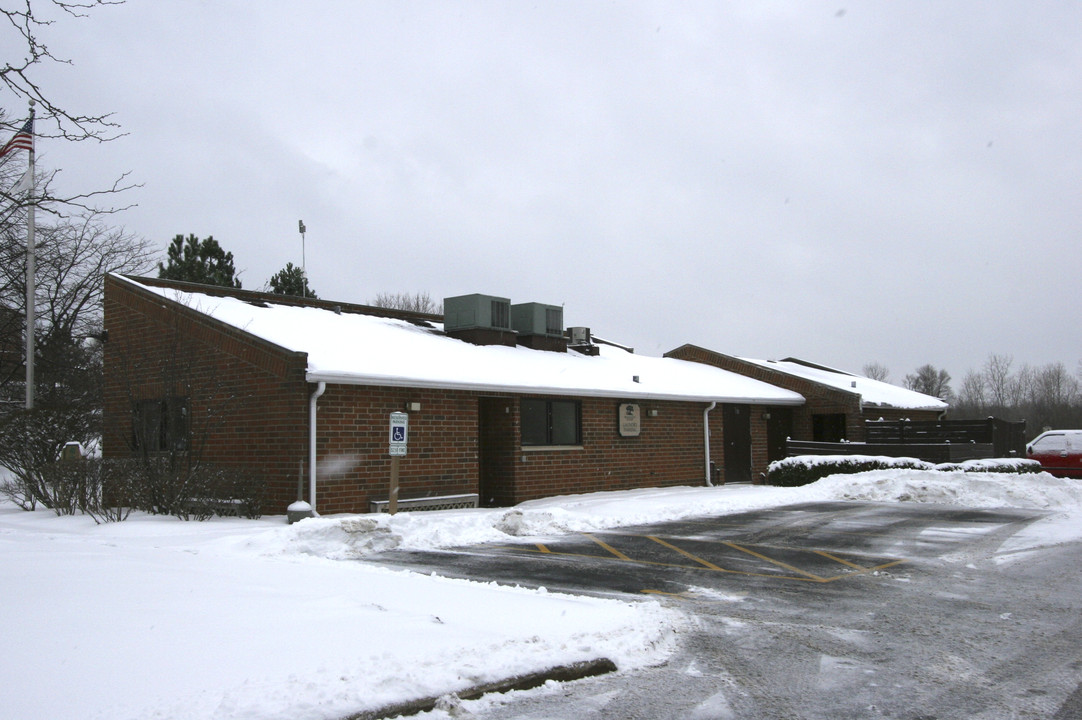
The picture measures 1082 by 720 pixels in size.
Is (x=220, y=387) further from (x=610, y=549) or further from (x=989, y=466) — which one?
(x=989, y=466)

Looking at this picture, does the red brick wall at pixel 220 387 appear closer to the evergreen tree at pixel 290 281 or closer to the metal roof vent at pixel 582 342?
the metal roof vent at pixel 582 342

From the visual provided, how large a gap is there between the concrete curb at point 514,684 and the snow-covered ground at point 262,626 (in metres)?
0.08

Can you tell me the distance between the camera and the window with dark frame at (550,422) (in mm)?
18469

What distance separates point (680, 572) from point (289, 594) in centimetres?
454

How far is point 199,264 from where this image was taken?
122 ft

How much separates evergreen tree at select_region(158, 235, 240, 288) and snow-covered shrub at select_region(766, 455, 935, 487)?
25.8 m

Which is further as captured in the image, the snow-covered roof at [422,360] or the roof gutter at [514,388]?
the snow-covered roof at [422,360]

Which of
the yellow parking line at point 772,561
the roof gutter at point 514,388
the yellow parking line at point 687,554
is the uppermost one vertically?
the roof gutter at point 514,388

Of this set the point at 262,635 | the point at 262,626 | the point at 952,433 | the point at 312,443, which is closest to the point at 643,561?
the point at 262,626

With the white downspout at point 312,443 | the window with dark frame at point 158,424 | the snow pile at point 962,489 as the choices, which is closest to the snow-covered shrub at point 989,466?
the snow pile at point 962,489

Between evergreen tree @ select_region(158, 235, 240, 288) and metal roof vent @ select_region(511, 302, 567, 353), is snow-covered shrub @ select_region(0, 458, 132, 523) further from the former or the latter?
evergreen tree @ select_region(158, 235, 240, 288)

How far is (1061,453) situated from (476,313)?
16.8 meters

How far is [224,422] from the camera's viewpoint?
51.2ft

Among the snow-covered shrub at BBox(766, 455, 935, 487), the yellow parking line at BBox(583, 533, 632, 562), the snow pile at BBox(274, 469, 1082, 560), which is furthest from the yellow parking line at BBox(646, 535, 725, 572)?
the snow-covered shrub at BBox(766, 455, 935, 487)
